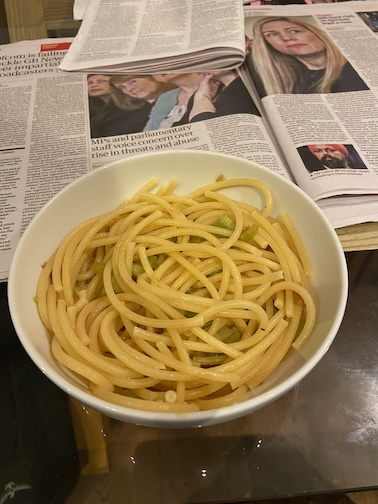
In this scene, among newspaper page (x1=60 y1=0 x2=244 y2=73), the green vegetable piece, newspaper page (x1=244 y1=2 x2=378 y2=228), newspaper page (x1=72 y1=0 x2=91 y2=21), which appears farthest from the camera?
newspaper page (x1=72 y1=0 x2=91 y2=21)

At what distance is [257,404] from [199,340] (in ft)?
0.40

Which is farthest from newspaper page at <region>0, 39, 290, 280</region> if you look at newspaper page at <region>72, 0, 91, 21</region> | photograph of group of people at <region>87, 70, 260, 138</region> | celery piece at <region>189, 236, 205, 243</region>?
celery piece at <region>189, 236, 205, 243</region>

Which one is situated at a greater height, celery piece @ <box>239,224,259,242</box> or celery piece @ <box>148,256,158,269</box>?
celery piece @ <box>239,224,259,242</box>

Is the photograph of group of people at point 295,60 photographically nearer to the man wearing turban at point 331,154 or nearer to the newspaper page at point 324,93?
the newspaper page at point 324,93

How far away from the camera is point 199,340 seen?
523 millimetres

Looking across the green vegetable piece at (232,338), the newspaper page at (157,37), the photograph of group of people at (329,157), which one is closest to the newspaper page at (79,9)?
the newspaper page at (157,37)

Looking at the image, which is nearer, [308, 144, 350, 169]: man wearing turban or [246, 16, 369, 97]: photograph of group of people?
[308, 144, 350, 169]: man wearing turban

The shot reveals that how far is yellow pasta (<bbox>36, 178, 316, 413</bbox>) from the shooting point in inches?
19.1

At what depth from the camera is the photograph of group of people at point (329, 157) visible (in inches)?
30.5

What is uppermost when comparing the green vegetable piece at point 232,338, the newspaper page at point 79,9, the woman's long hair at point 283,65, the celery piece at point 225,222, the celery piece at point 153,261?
the newspaper page at point 79,9

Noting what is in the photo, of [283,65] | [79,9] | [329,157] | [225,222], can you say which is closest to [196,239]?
[225,222]

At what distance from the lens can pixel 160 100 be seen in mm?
932

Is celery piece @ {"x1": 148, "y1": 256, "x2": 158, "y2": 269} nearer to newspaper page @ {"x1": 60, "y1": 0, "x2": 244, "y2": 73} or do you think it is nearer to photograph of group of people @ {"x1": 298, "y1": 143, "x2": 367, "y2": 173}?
photograph of group of people @ {"x1": 298, "y1": 143, "x2": 367, "y2": 173}

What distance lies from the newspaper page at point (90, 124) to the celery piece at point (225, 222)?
202 millimetres
